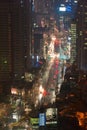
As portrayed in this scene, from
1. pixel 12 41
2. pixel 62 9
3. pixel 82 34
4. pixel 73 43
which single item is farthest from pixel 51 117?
pixel 73 43

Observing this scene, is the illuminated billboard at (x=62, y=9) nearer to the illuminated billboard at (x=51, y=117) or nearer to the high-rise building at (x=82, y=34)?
the high-rise building at (x=82, y=34)

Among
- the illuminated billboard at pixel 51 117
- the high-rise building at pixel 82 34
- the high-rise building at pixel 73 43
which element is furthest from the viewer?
the high-rise building at pixel 73 43

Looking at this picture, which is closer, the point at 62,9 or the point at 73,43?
the point at 62,9

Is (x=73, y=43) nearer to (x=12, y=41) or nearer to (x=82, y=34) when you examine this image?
(x=82, y=34)

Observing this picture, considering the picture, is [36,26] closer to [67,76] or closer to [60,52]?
[60,52]

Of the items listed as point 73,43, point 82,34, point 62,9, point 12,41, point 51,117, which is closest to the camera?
point 51,117

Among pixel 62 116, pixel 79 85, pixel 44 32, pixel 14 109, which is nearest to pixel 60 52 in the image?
pixel 44 32

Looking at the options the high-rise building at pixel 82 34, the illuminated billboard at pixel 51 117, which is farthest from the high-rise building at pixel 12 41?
the illuminated billboard at pixel 51 117

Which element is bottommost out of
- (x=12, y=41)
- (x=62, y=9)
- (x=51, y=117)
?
(x=51, y=117)
